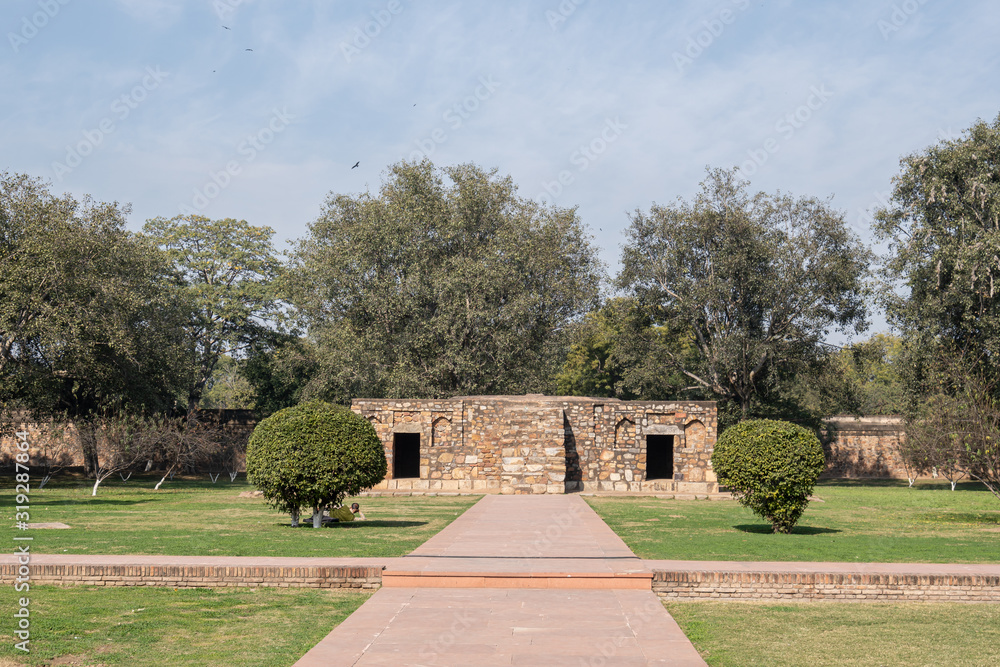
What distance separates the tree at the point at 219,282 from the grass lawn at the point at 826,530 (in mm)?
28396

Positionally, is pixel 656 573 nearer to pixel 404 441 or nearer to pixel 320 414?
pixel 320 414

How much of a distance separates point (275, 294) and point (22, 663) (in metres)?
42.2

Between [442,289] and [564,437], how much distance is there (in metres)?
11.2

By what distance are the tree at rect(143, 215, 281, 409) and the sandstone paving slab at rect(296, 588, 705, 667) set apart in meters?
38.8

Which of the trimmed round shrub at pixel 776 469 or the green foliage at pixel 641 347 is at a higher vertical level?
the green foliage at pixel 641 347

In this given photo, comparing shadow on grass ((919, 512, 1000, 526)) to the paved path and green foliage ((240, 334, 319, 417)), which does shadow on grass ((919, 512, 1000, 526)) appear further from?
green foliage ((240, 334, 319, 417))

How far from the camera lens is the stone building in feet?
88.7

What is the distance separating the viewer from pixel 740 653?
715 centimetres

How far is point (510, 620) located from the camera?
793 cm

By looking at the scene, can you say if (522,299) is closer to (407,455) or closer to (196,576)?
(407,455)

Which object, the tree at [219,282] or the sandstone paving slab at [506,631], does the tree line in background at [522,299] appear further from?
the sandstone paving slab at [506,631]

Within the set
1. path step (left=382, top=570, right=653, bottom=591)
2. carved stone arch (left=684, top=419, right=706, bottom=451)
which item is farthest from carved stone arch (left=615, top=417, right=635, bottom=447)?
path step (left=382, top=570, right=653, bottom=591)

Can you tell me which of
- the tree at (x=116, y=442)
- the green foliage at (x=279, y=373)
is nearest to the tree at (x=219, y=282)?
the green foliage at (x=279, y=373)

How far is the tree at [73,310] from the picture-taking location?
26812 mm
